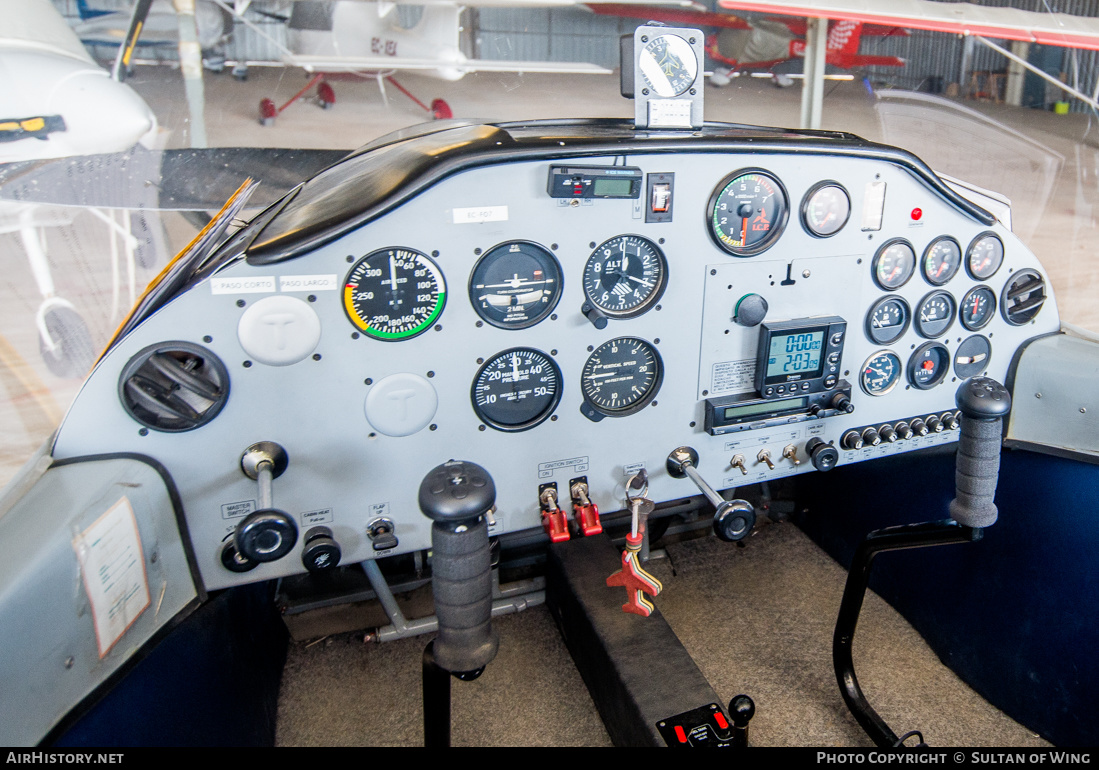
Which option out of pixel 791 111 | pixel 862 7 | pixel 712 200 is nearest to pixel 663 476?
pixel 712 200

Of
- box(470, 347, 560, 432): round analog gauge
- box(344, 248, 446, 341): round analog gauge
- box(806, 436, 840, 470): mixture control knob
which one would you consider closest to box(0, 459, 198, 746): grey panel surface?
box(344, 248, 446, 341): round analog gauge

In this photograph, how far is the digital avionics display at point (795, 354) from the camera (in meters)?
1.54

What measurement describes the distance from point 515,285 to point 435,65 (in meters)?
1.73

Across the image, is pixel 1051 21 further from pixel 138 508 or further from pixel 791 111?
pixel 138 508

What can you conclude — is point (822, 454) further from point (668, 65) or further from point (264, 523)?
point (264, 523)

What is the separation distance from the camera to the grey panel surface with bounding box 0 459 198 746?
2.57 ft

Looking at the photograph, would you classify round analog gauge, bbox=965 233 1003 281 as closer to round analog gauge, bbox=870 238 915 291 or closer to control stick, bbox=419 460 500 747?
round analog gauge, bbox=870 238 915 291

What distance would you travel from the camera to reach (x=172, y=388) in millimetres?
1192

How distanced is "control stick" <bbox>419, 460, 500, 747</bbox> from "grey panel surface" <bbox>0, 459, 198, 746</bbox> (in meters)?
A: 0.47

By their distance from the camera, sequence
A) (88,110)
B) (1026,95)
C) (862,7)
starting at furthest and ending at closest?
(1026,95) → (862,7) → (88,110)

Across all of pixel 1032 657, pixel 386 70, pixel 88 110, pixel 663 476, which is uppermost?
pixel 386 70

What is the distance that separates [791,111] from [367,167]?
2.28m

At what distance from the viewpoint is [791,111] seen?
310 cm

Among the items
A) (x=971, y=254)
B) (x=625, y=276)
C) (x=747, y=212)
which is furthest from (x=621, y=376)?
(x=971, y=254)
